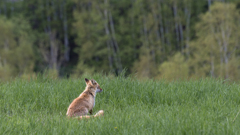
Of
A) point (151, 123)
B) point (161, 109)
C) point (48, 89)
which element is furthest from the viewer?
point (48, 89)

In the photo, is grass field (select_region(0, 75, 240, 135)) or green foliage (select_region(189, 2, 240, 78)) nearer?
grass field (select_region(0, 75, 240, 135))

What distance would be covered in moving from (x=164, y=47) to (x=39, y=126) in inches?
2421

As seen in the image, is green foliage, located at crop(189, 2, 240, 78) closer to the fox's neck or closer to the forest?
the forest

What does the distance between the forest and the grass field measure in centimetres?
4601

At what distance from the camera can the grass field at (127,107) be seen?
4.71 meters

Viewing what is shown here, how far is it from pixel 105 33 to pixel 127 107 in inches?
2463

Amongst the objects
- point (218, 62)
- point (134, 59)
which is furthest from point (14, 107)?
point (134, 59)

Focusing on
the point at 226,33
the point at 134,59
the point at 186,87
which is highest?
the point at 186,87

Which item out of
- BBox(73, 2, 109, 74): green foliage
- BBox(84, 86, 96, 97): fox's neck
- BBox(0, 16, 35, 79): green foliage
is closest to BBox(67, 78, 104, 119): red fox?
BBox(84, 86, 96, 97): fox's neck

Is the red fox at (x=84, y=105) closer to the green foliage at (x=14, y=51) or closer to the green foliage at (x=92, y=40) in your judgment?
the green foliage at (x=14, y=51)

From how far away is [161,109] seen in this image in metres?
5.79

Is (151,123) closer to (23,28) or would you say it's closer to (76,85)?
(76,85)

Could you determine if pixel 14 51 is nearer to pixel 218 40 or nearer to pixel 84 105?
pixel 218 40

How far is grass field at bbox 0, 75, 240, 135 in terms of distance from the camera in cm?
471
